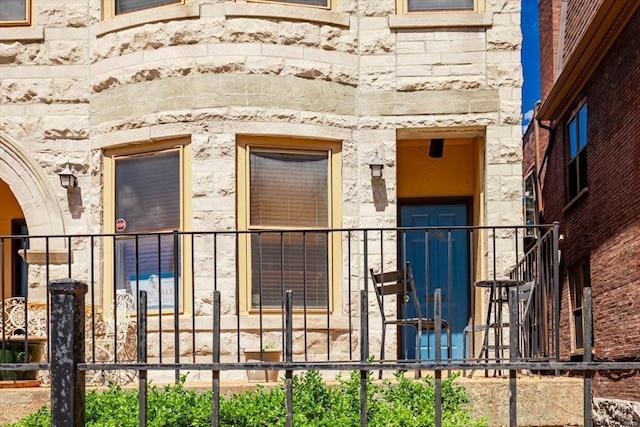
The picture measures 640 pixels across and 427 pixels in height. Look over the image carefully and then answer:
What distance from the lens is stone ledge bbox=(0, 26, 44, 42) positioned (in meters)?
12.4

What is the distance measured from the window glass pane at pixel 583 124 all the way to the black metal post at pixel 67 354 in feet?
38.9

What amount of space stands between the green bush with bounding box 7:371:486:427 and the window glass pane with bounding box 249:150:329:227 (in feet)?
12.1

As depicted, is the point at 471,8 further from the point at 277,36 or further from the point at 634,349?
the point at 634,349

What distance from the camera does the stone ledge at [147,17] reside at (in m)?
11.8

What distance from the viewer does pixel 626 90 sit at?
528 inches

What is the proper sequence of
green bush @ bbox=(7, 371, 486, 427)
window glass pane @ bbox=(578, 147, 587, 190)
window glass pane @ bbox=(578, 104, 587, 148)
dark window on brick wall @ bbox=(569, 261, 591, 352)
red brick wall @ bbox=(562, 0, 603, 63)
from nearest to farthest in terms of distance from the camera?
green bush @ bbox=(7, 371, 486, 427) → red brick wall @ bbox=(562, 0, 603, 63) → window glass pane @ bbox=(578, 104, 587, 148) → window glass pane @ bbox=(578, 147, 587, 190) → dark window on brick wall @ bbox=(569, 261, 591, 352)

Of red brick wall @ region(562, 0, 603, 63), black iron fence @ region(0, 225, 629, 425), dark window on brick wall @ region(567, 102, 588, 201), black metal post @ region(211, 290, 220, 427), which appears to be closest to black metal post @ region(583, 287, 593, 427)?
black metal post @ region(211, 290, 220, 427)

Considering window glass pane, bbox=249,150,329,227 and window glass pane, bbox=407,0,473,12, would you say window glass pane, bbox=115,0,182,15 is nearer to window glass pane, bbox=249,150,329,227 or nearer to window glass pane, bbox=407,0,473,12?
window glass pane, bbox=249,150,329,227

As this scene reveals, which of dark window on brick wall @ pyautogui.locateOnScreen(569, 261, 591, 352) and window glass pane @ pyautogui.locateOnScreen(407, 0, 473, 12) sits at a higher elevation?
window glass pane @ pyautogui.locateOnScreen(407, 0, 473, 12)

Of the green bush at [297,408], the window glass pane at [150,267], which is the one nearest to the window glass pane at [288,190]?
the window glass pane at [150,267]

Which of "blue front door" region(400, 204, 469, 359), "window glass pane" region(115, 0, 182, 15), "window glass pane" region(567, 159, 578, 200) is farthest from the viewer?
"window glass pane" region(567, 159, 578, 200)

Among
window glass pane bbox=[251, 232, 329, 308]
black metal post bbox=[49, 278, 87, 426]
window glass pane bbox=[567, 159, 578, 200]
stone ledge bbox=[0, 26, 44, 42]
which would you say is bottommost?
black metal post bbox=[49, 278, 87, 426]

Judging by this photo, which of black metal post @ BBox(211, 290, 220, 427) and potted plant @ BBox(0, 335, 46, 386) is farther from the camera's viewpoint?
potted plant @ BBox(0, 335, 46, 386)

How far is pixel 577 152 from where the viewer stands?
1664 cm
